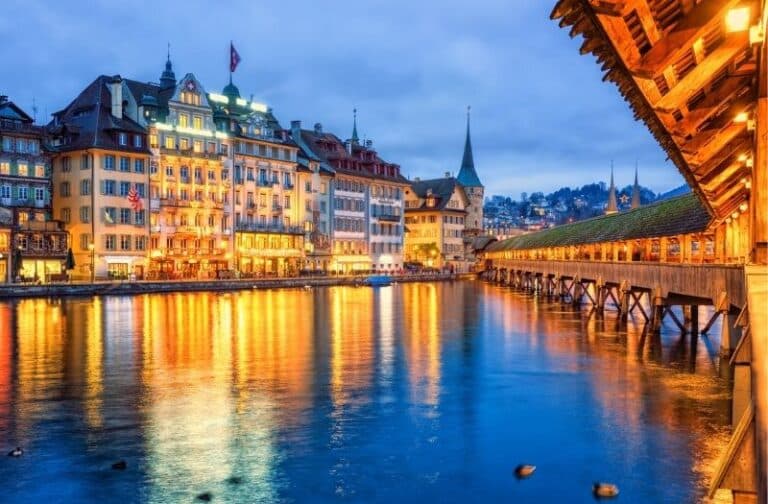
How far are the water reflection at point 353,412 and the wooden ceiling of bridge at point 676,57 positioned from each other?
7058 millimetres

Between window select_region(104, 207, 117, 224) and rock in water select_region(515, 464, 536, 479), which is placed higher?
window select_region(104, 207, 117, 224)

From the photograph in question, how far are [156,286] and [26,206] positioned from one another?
582 inches

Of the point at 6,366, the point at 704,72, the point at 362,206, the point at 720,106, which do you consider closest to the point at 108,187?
the point at 362,206

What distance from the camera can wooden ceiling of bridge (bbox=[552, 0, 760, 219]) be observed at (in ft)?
28.7

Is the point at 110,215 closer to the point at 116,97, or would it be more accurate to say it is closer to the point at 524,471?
the point at 116,97

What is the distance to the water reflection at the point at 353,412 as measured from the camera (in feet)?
52.1

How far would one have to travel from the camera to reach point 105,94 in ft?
281

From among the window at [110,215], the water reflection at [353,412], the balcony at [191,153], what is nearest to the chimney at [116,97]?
the balcony at [191,153]

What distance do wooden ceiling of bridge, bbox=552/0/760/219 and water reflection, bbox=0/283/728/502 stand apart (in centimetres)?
706

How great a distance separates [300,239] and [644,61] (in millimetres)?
96557

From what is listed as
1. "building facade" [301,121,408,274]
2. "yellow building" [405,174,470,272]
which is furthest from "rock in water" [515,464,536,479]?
"yellow building" [405,174,470,272]

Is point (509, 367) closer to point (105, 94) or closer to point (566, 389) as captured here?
point (566, 389)

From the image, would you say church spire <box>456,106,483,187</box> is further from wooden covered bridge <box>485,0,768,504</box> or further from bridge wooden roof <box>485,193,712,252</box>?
wooden covered bridge <box>485,0,768,504</box>

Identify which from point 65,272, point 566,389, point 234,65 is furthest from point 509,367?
point 234,65
